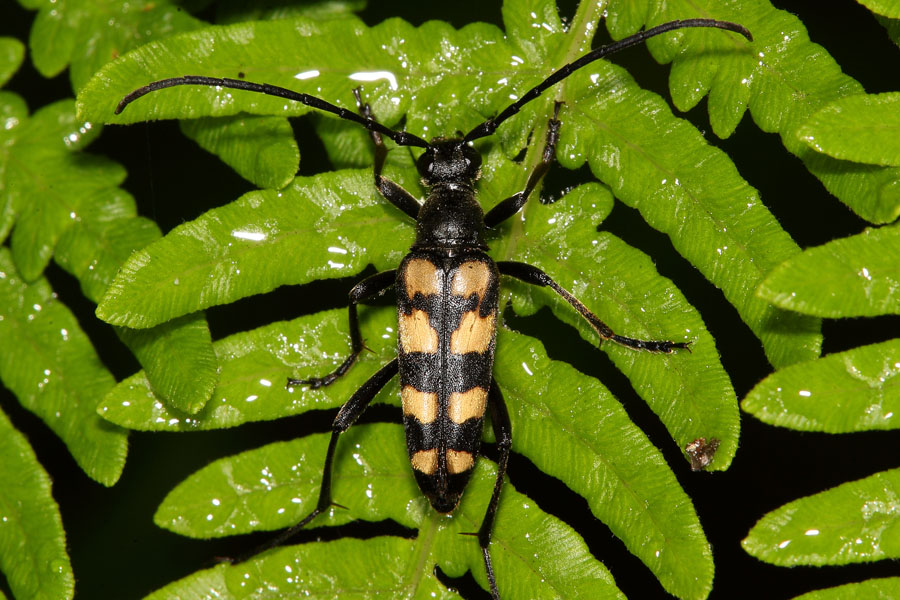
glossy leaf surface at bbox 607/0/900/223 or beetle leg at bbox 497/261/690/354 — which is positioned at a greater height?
glossy leaf surface at bbox 607/0/900/223

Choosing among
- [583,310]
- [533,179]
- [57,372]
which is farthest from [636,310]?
[57,372]

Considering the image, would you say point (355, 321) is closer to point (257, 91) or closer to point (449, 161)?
point (449, 161)

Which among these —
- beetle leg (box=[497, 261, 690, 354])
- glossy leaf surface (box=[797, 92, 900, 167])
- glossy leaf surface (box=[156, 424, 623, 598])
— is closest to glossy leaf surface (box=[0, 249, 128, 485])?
glossy leaf surface (box=[156, 424, 623, 598])

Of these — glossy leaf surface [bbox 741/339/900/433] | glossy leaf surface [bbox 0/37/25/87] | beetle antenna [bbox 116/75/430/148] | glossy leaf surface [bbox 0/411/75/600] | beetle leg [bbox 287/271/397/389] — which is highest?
beetle antenna [bbox 116/75/430/148]

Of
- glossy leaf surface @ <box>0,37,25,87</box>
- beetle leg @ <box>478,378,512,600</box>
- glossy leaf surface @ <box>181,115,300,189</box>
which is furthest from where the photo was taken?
glossy leaf surface @ <box>0,37,25,87</box>

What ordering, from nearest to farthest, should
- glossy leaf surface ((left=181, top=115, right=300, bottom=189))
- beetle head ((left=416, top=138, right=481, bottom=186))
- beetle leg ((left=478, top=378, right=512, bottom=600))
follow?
beetle leg ((left=478, top=378, right=512, bottom=600))
glossy leaf surface ((left=181, top=115, right=300, bottom=189))
beetle head ((left=416, top=138, right=481, bottom=186))

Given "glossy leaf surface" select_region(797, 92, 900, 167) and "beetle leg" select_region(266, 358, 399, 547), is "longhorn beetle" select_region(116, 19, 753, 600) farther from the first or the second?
"glossy leaf surface" select_region(797, 92, 900, 167)

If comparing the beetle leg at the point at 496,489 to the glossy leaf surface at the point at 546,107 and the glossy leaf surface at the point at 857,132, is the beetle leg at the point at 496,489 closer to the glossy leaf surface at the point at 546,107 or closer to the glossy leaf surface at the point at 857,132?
the glossy leaf surface at the point at 546,107
